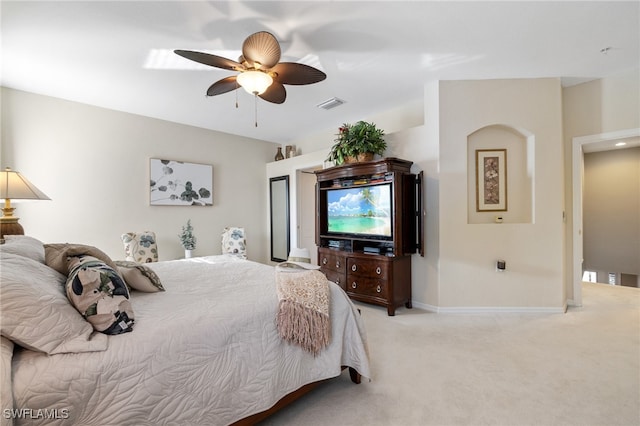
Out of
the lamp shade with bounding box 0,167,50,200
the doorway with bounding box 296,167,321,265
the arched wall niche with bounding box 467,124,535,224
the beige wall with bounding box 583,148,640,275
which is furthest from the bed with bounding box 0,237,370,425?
the beige wall with bounding box 583,148,640,275

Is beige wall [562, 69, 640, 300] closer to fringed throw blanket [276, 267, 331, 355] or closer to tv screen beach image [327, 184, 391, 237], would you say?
tv screen beach image [327, 184, 391, 237]

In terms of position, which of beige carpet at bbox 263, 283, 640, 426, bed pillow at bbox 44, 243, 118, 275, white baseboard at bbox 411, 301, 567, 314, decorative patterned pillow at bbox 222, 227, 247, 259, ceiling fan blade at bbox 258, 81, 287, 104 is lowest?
beige carpet at bbox 263, 283, 640, 426

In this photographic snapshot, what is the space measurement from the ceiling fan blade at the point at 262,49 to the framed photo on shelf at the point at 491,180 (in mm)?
2760

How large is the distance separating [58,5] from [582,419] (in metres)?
4.30

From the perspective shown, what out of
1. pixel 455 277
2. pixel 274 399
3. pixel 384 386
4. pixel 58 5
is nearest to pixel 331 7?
pixel 58 5

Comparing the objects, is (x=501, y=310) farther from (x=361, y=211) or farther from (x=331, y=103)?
(x=331, y=103)

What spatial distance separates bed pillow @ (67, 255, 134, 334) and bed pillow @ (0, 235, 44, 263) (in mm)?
549

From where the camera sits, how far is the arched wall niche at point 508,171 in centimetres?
340

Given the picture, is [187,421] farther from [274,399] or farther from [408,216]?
[408,216]

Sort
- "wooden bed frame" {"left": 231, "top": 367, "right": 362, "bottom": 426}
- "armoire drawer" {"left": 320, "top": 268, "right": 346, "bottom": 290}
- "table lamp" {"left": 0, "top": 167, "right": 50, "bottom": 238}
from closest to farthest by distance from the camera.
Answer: "wooden bed frame" {"left": 231, "top": 367, "right": 362, "bottom": 426}
"table lamp" {"left": 0, "top": 167, "right": 50, "bottom": 238}
"armoire drawer" {"left": 320, "top": 268, "right": 346, "bottom": 290}

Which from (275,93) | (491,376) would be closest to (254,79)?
(275,93)

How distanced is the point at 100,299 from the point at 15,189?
193 centimetres

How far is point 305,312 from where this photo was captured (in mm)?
1636

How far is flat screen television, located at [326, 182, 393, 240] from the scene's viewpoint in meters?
3.45
